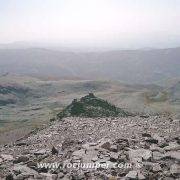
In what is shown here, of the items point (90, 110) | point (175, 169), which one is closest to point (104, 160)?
point (175, 169)

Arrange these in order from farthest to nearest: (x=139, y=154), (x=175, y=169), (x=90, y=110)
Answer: (x=90, y=110)
(x=139, y=154)
(x=175, y=169)

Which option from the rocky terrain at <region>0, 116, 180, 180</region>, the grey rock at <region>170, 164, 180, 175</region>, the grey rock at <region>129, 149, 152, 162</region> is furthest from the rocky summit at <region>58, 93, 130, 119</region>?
the grey rock at <region>170, 164, 180, 175</region>

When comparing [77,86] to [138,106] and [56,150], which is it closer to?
[138,106]

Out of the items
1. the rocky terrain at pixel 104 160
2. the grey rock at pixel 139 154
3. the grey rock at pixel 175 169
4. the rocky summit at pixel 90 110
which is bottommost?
the rocky summit at pixel 90 110

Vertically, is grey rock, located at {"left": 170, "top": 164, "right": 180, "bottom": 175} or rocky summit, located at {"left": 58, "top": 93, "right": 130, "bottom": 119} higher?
grey rock, located at {"left": 170, "top": 164, "right": 180, "bottom": 175}

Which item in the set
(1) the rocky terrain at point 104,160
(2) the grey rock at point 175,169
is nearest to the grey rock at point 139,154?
(1) the rocky terrain at point 104,160

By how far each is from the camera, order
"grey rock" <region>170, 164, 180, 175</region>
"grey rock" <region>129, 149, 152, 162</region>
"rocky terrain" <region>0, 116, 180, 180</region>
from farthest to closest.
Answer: "grey rock" <region>129, 149, 152, 162</region> → "rocky terrain" <region>0, 116, 180, 180</region> → "grey rock" <region>170, 164, 180, 175</region>

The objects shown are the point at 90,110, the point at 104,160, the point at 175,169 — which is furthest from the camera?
the point at 90,110

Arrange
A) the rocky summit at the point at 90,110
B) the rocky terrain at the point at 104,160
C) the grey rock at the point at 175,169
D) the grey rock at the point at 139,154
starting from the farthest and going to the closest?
1. the rocky summit at the point at 90,110
2. the grey rock at the point at 139,154
3. the rocky terrain at the point at 104,160
4. the grey rock at the point at 175,169

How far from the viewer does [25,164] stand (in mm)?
18391

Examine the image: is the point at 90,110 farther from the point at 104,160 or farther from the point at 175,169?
the point at 175,169

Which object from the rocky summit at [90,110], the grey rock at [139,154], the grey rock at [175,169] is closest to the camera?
the grey rock at [175,169]

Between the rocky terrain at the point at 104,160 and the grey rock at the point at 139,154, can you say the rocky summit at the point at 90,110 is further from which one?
the grey rock at the point at 139,154

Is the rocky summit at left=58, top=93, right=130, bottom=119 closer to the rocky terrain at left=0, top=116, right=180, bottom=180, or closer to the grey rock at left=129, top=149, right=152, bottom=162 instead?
the rocky terrain at left=0, top=116, right=180, bottom=180
